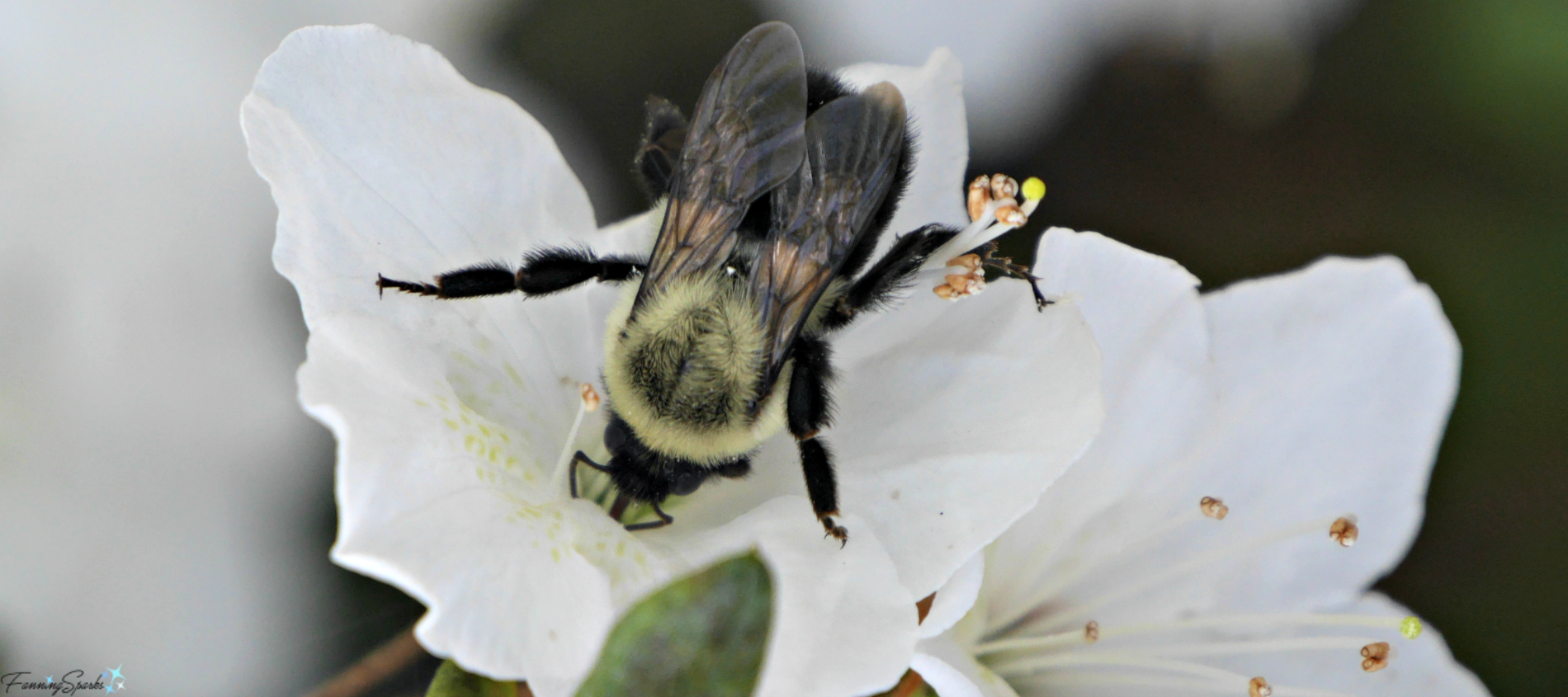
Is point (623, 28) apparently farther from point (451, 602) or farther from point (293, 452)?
point (451, 602)

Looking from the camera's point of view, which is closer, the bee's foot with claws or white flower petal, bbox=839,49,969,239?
the bee's foot with claws

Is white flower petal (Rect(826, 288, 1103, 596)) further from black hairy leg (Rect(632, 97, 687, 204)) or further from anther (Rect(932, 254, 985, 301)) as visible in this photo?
black hairy leg (Rect(632, 97, 687, 204))

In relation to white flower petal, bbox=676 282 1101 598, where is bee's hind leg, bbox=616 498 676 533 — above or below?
below

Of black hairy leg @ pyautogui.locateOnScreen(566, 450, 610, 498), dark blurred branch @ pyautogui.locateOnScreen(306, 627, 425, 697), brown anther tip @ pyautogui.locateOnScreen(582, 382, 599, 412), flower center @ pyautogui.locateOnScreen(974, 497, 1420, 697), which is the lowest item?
flower center @ pyautogui.locateOnScreen(974, 497, 1420, 697)

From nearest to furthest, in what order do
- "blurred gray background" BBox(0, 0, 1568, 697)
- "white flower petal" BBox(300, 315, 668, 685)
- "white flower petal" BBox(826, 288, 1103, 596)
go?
"white flower petal" BBox(300, 315, 668, 685), "white flower petal" BBox(826, 288, 1103, 596), "blurred gray background" BBox(0, 0, 1568, 697)

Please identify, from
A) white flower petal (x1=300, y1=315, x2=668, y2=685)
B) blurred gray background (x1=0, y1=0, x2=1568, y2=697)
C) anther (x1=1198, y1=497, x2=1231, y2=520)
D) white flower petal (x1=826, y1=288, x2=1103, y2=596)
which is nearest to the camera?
white flower petal (x1=300, y1=315, x2=668, y2=685)

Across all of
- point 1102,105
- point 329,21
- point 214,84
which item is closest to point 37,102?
point 214,84

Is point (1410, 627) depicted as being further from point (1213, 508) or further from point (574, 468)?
point (574, 468)

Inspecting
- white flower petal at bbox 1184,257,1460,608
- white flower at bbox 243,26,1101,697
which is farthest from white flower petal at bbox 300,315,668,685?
white flower petal at bbox 1184,257,1460,608
